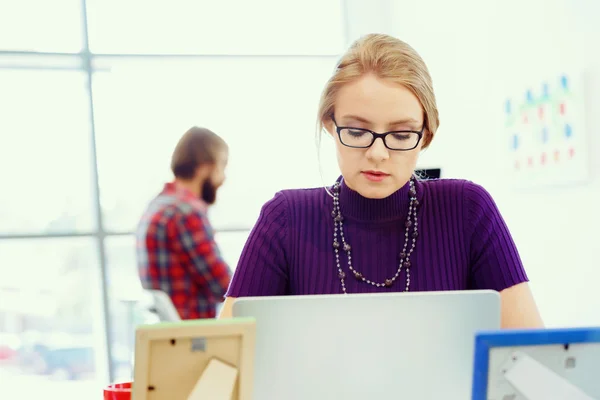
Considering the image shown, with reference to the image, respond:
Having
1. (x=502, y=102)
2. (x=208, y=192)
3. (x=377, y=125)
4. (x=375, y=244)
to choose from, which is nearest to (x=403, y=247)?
(x=375, y=244)

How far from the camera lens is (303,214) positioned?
4.59ft

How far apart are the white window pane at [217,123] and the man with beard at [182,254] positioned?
1.37 m

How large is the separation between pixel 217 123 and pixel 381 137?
9.42 ft

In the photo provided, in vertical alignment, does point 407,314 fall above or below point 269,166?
Answer: below

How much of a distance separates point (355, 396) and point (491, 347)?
0.28 metres

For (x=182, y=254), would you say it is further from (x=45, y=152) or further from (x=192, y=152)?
(x=45, y=152)

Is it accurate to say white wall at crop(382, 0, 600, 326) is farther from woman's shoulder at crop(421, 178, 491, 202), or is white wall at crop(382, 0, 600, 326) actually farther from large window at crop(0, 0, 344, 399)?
woman's shoulder at crop(421, 178, 491, 202)

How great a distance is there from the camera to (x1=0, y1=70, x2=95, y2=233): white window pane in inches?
149

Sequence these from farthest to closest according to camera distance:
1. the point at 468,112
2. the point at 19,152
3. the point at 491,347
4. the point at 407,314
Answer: the point at 19,152, the point at 468,112, the point at 407,314, the point at 491,347

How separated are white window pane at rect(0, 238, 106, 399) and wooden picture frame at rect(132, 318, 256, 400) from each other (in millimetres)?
3324

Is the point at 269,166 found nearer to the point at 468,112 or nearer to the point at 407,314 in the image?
the point at 468,112

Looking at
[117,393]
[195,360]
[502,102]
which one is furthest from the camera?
[502,102]

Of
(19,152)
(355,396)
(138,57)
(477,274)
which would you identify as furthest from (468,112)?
(355,396)

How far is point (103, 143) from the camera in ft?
12.7
